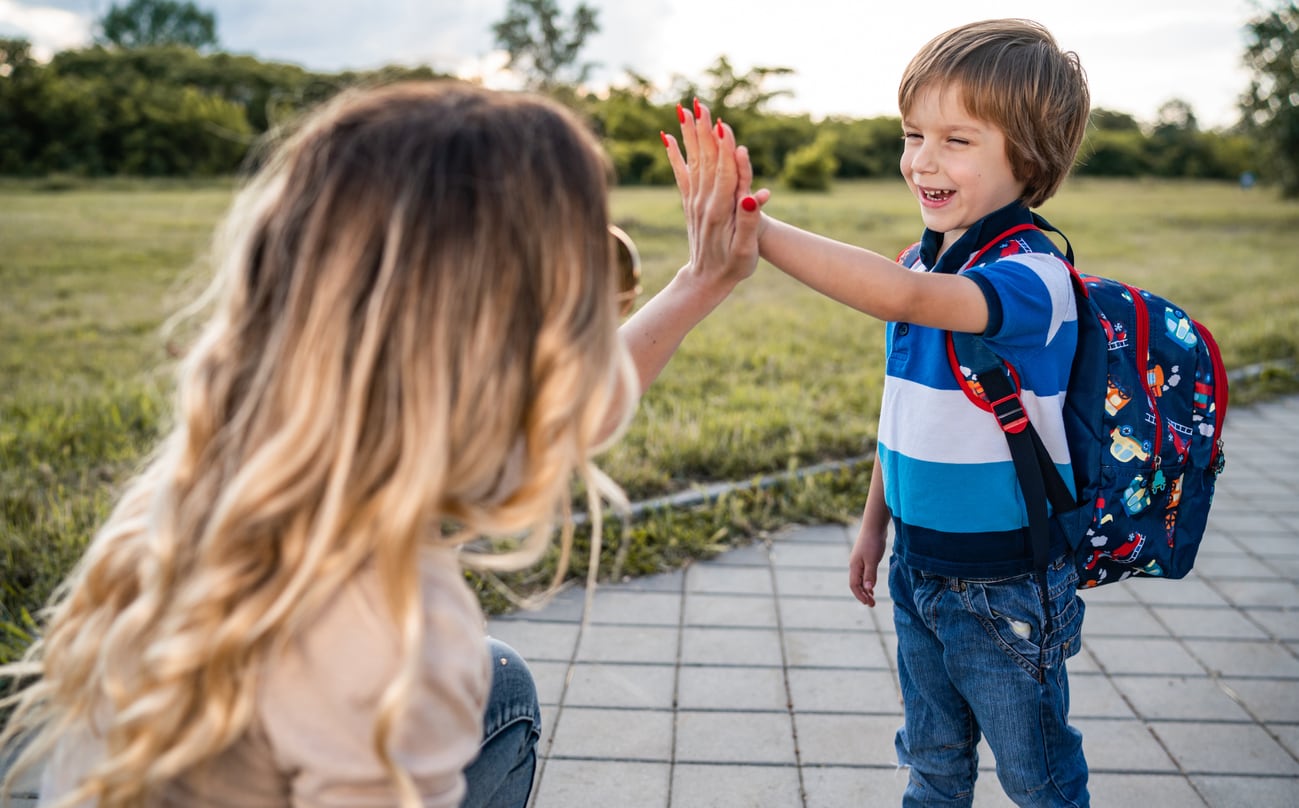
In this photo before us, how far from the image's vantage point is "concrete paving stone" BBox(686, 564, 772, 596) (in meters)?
3.41

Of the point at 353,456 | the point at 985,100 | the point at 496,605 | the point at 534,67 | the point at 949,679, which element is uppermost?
the point at 534,67

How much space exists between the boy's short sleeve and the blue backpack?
4 centimetres

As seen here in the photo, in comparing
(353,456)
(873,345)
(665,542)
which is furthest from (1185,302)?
(353,456)

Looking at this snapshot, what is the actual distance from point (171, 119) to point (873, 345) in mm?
28851

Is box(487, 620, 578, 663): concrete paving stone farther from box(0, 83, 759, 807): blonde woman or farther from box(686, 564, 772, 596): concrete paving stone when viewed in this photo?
box(0, 83, 759, 807): blonde woman

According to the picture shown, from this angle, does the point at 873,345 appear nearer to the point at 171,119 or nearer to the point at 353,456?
the point at 353,456

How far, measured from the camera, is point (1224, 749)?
2568mm

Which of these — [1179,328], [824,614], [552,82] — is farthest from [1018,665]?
[552,82]

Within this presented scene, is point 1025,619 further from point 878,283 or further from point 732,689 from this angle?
point 732,689

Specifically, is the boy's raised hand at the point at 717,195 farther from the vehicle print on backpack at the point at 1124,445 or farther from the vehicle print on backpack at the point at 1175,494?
the vehicle print on backpack at the point at 1175,494

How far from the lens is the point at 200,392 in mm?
1082

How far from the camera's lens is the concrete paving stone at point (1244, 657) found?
299cm

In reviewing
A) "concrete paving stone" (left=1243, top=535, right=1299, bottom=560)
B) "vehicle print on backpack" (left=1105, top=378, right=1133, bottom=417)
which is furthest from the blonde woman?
"concrete paving stone" (left=1243, top=535, right=1299, bottom=560)

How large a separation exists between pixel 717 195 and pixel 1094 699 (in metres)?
2.04
